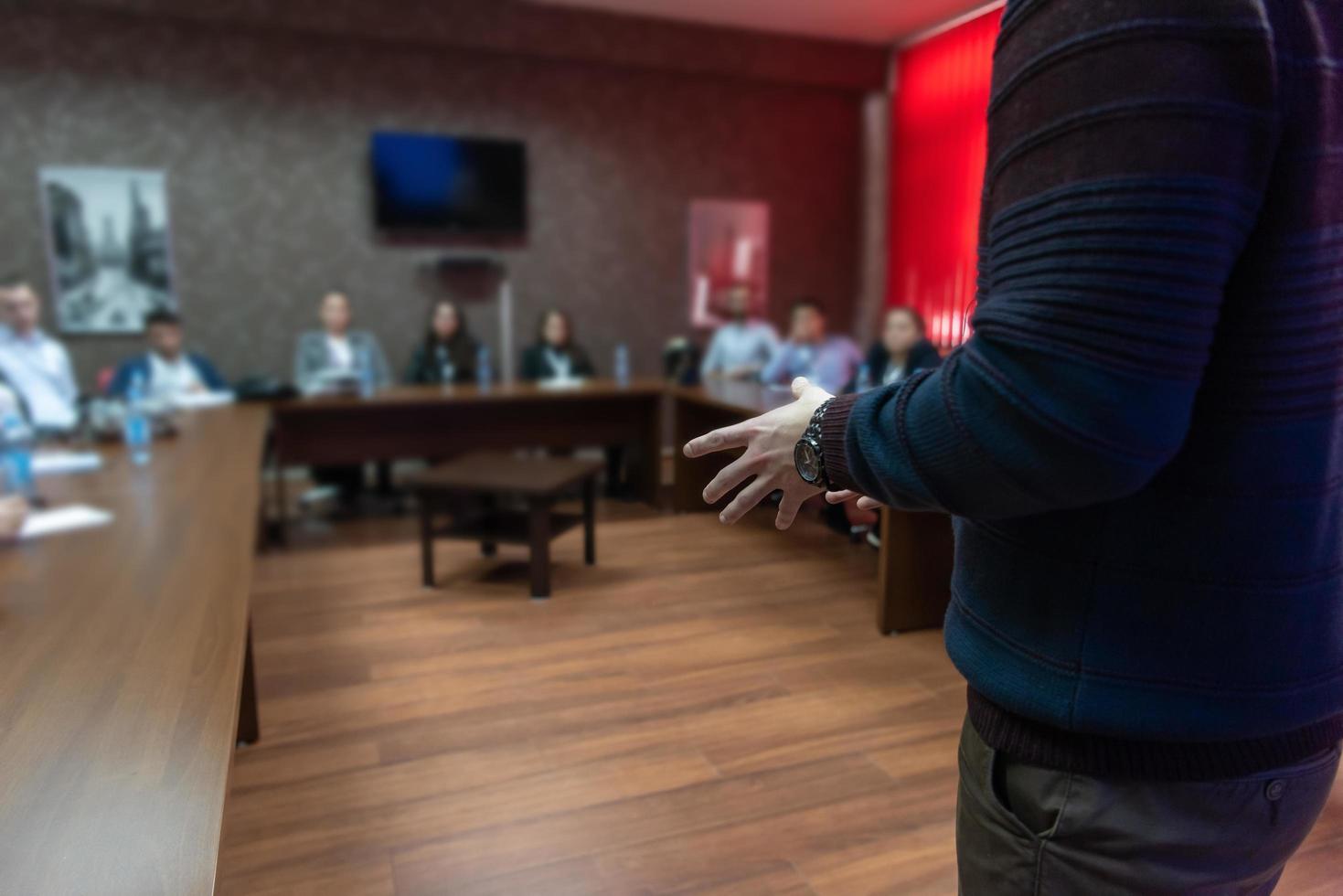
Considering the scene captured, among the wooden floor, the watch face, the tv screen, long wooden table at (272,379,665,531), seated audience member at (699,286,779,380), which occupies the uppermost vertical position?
the tv screen

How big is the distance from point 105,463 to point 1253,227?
2.90 meters

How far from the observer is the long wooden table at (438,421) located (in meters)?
4.01

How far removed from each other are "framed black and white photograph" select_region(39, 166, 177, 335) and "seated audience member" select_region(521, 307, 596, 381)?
6.91 ft

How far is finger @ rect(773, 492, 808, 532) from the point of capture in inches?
24.2

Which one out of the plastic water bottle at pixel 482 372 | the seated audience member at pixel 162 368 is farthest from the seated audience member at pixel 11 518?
the plastic water bottle at pixel 482 372

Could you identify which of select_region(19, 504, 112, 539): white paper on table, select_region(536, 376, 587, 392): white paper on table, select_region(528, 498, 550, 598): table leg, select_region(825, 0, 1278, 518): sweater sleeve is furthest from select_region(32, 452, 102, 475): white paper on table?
select_region(825, 0, 1278, 518): sweater sleeve

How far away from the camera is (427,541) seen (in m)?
3.12

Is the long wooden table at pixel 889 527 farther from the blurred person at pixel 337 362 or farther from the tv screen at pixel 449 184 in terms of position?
the tv screen at pixel 449 184

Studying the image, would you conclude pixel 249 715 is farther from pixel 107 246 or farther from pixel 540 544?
pixel 107 246

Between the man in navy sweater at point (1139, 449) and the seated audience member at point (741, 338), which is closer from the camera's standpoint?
the man in navy sweater at point (1139, 449)

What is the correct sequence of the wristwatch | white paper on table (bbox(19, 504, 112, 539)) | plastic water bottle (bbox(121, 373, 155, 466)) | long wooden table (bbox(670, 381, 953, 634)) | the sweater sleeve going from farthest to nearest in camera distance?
1. plastic water bottle (bbox(121, 373, 155, 466))
2. white paper on table (bbox(19, 504, 112, 539))
3. long wooden table (bbox(670, 381, 953, 634))
4. the wristwatch
5. the sweater sleeve

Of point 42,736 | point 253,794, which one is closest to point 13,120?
point 253,794

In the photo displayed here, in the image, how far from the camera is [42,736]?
3.15ft

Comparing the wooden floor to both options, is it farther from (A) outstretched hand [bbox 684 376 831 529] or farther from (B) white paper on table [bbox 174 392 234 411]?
(B) white paper on table [bbox 174 392 234 411]
